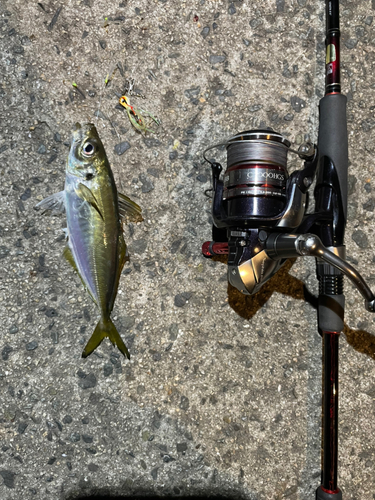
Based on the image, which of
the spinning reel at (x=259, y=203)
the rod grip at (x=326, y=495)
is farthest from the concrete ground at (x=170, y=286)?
the spinning reel at (x=259, y=203)

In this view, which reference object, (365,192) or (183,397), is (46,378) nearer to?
(183,397)

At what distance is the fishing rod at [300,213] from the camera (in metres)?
1.73

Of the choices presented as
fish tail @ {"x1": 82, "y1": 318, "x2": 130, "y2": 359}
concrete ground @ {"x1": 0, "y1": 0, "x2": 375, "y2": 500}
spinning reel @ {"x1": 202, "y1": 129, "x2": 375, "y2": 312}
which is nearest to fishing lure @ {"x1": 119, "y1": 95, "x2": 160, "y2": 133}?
concrete ground @ {"x1": 0, "y1": 0, "x2": 375, "y2": 500}

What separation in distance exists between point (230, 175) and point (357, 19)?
1.29 m

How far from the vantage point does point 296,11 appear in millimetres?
2197

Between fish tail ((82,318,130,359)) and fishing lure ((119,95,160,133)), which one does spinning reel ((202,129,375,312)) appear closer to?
fishing lure ((119,95,160,133))

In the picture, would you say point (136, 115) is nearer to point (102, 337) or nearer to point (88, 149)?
point (88, 149)

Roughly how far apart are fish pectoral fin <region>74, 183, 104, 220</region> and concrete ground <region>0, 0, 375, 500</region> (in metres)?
0.23

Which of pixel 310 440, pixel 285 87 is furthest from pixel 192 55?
pixel 310 440

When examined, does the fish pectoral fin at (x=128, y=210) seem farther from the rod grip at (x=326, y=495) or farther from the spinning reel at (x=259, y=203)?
the rod grip at (x=326, y=495)

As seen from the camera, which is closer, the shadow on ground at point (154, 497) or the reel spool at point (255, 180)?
the reel spool at point (255, 180)

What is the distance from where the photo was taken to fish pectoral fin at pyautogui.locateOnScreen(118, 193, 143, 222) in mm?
2016

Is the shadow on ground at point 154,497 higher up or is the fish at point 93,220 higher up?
the fish at point 93,220

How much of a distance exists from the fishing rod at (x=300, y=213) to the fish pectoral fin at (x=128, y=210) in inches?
15.8
